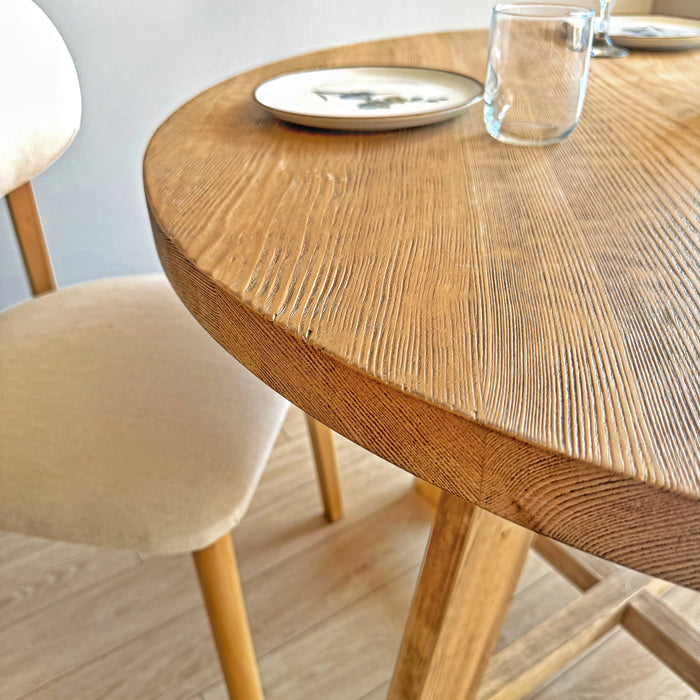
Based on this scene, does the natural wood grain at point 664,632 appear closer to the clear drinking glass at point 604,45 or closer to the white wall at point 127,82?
the clear drinking glass at point 604,45

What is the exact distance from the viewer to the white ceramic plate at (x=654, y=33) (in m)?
0.86

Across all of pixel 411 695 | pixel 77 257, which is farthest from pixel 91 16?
pixel 411 695

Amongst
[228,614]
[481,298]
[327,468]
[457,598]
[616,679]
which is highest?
[481,298]

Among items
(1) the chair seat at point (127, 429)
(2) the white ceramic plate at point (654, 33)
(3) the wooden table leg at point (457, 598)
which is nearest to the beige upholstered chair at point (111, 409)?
(1) the chair seat at point (127, 429)

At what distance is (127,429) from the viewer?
64 centimetres

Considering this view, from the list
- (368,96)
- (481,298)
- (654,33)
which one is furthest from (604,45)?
(481,298)

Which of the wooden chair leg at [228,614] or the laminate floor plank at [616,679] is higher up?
the wooden chair leg at [228,614]

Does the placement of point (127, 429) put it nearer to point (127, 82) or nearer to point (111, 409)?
point (111, 409)

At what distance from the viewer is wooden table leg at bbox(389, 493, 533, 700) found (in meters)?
0.53

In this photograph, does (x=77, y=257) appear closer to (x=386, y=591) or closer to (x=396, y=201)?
(x=386, y=591)

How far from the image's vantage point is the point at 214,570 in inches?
25.9

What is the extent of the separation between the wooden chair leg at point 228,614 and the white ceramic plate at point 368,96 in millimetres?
411

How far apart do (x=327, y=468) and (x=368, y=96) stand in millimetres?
646

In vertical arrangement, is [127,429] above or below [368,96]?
below
